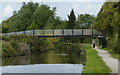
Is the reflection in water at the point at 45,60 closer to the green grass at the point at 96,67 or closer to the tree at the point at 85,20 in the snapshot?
the green grass at the point at 96,67

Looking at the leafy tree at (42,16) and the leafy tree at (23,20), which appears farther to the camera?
the leafy tree at (23,20)

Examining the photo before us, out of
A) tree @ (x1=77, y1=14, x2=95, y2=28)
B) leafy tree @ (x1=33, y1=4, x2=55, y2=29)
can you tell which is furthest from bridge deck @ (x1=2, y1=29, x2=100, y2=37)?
tree @ (x1=77, y1=14, x2=95, y2=28)

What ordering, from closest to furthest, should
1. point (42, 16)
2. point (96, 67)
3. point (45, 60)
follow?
point (96, 67) → point (45, 60) → point (42, 16)

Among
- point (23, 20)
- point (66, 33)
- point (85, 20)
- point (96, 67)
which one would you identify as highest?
point (85, 20)

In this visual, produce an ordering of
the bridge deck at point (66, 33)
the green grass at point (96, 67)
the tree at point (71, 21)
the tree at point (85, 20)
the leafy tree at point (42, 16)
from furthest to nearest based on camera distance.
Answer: the tree at point (85, 20)
the tree at point (71, 21)
the leafy tree at point (42, 16)
the bridge deck at point (66, 33)
the green grass at point (96, 67)

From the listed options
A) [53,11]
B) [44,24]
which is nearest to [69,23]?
[53,11]

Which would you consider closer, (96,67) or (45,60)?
(96,67)

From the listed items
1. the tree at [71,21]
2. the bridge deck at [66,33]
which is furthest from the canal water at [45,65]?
the tree at [71,21]

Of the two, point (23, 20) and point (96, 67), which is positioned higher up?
point (23, 20)

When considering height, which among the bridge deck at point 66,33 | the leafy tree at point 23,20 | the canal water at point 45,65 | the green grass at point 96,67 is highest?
the leafy tree at point 23,20

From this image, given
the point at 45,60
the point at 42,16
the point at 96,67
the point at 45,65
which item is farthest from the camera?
the point at 42,16

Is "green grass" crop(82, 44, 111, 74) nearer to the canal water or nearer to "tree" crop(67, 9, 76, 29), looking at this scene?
the canal water

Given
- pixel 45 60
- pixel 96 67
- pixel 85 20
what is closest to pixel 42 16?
pixel 85 20

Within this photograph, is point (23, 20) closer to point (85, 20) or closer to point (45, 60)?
point (85, 20)
